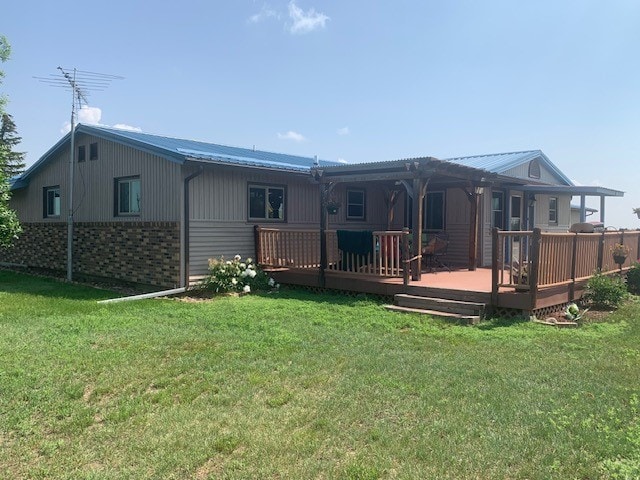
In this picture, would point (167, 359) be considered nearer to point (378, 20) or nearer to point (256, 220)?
point (256, 220)

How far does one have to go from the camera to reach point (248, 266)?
11.0m

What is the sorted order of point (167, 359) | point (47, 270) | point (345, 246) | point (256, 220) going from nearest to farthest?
1. point (167, 359)
2. point (345, 246)
3. point (256, 220)
4. point (47, 270)

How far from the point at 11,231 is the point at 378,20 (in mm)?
9814

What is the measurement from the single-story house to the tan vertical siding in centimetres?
3

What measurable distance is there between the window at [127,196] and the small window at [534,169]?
11.2 metres

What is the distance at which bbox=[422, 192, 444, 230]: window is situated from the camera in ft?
45.0

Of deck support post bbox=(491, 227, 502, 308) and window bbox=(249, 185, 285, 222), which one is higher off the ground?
window bbox=(249, 185, 285, 222)

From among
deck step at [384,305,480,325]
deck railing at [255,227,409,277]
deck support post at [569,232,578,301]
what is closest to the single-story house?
deck railing at [255,227,409,277]

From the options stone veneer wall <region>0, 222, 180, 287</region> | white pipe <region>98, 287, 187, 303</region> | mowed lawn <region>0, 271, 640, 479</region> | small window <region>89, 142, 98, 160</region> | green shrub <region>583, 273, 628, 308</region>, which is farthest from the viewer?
small window <region>89, 142, 98, 160</region>

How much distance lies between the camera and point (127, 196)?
12219 mm

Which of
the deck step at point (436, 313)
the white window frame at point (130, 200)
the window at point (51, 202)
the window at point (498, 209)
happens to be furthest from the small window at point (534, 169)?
the window at point (51, 202)

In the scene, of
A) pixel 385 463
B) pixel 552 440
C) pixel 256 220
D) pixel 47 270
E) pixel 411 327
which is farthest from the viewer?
pixel 47 270

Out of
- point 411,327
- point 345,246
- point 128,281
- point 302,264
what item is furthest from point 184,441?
point 128,281

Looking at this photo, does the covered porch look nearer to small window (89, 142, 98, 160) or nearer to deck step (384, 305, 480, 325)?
deck step (384, 305, 480, 325)
